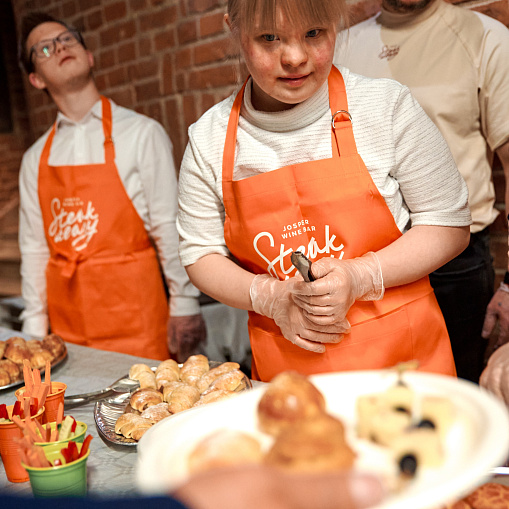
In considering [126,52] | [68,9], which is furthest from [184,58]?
[68,9]

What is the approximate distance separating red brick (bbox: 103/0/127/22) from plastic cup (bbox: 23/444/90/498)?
8.51 ft

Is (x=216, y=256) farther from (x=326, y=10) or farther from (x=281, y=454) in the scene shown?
(x=281, y=454)

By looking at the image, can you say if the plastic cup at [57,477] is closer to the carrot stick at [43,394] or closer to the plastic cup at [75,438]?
the plastic cup at [75,438]

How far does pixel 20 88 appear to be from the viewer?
152 inches

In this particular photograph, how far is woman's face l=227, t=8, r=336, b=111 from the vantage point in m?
1.11

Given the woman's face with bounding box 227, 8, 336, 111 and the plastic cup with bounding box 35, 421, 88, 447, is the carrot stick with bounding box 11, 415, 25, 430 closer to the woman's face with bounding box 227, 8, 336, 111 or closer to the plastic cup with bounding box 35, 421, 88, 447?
the plastic cup with bounding box 35, 421, 88, 447

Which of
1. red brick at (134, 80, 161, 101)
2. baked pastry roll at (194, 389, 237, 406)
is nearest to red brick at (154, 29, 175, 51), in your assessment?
red brick at (134, 80, 161, 101)

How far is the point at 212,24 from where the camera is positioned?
97.3 inches

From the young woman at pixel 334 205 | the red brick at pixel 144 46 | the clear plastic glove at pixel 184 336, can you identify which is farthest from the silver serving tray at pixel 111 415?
the red brick at pixel 144 46

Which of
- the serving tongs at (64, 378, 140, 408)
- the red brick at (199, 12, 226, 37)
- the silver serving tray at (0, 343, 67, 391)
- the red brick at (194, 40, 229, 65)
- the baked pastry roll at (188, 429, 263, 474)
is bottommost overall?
the silver serving tray at (0, 343, 67, 391)

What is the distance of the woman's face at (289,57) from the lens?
1107mm

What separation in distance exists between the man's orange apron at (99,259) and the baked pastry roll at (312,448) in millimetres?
1769

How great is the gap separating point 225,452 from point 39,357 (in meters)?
A: 1.21

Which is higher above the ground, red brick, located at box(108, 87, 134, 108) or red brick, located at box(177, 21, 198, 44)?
red brick, located at box(177, 21, 198, 44)
